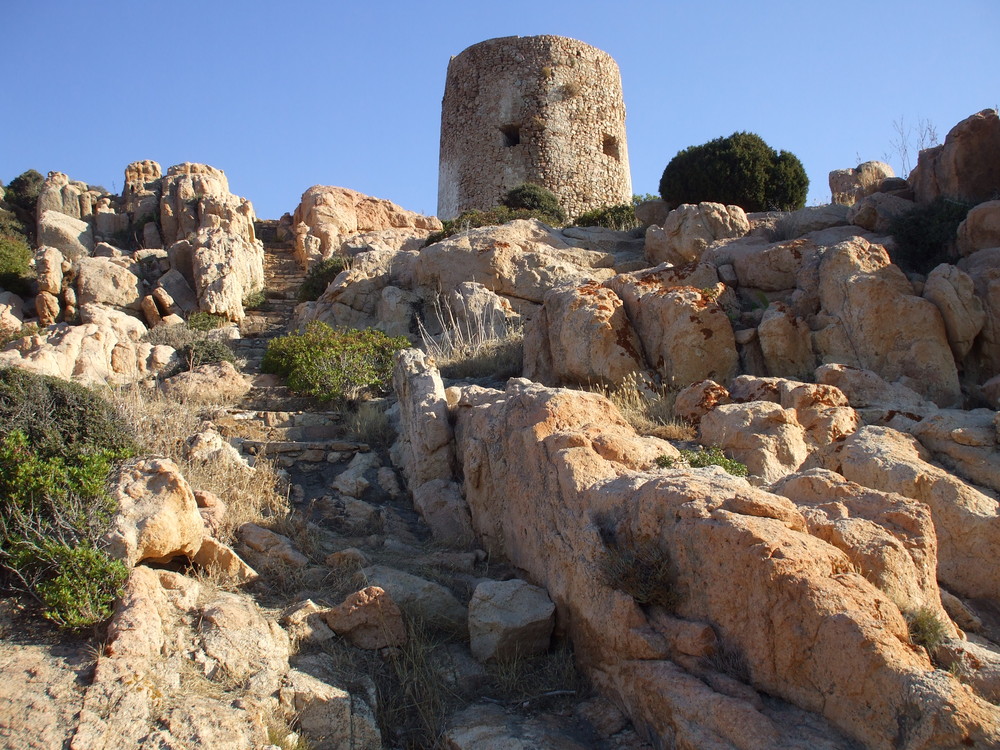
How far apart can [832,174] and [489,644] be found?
12881mm

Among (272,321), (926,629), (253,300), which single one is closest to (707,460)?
(926,629)

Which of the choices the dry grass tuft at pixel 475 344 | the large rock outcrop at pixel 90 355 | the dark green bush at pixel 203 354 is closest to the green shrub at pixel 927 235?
the dry grass tuft at pixel 475 344

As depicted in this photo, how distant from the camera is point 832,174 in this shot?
14.8 m

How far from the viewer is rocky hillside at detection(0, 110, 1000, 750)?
3.46m

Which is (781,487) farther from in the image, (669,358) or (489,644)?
(669,358)

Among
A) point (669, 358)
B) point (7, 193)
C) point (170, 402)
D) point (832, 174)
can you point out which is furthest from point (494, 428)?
point (7, 193)

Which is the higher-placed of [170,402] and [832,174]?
[832,174]

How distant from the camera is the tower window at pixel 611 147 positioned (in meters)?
22.4

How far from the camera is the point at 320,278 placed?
14664mm

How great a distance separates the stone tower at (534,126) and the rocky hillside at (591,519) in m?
10.6

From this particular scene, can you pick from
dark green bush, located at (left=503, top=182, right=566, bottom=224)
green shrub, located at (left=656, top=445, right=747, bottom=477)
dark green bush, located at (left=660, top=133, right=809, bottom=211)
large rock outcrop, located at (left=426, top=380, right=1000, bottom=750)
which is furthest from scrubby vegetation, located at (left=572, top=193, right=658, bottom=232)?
large rock outcrop, located at (left=426, top=380, right=1000, bottom=750)

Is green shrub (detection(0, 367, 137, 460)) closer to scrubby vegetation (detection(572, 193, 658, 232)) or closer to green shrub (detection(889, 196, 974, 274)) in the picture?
green shrub (detection(889, 196, 974, 274))

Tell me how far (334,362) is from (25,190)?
16155 millimetres

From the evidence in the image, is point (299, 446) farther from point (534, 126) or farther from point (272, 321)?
point (534, 126)
